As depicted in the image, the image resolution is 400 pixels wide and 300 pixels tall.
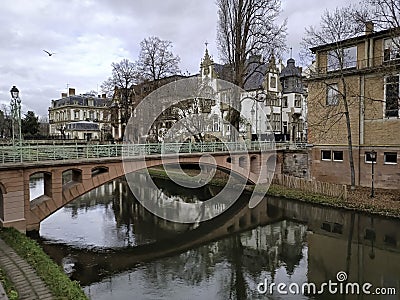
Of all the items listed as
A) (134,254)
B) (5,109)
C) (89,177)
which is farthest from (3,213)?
(5,109)

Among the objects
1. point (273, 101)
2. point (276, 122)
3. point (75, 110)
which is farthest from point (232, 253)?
point (75, 110)

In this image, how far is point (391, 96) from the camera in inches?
897

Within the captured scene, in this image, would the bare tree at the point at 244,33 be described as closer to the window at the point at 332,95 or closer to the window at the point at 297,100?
the window at the point at 332,95

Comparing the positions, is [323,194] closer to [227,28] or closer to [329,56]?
[329,56]

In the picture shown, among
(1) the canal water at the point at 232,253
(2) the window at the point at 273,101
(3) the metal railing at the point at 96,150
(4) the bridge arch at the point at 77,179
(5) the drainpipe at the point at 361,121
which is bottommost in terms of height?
(1) the canal water at the point at 232,253

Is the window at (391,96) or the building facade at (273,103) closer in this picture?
the window at (391,96)

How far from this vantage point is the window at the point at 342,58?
24.5 meters

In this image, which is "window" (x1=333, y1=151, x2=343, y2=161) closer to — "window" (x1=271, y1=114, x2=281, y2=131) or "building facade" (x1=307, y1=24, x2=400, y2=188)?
"building facade" (x1=307, y1=24, x2=400, y2=188)

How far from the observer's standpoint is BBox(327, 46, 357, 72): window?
24.5m

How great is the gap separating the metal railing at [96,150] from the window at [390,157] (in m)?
9.83

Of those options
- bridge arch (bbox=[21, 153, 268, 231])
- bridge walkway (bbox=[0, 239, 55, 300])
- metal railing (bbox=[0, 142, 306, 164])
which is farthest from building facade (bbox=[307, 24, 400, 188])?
bridge walkway (bbox=[0, 239, 55, 300])

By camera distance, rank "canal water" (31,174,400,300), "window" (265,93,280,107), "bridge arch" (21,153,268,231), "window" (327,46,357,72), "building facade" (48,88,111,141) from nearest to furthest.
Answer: "canal water" (31,174,400,300)
"bridge arch" (21,153,268,231)
"window" (327,46,357,72)
"window" (265,93,280,107)
"building facade" (48,88,111,141)

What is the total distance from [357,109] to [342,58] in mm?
3829

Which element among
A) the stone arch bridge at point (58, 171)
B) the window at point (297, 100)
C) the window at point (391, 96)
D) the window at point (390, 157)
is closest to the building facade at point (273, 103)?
the window at point (297, 100)
